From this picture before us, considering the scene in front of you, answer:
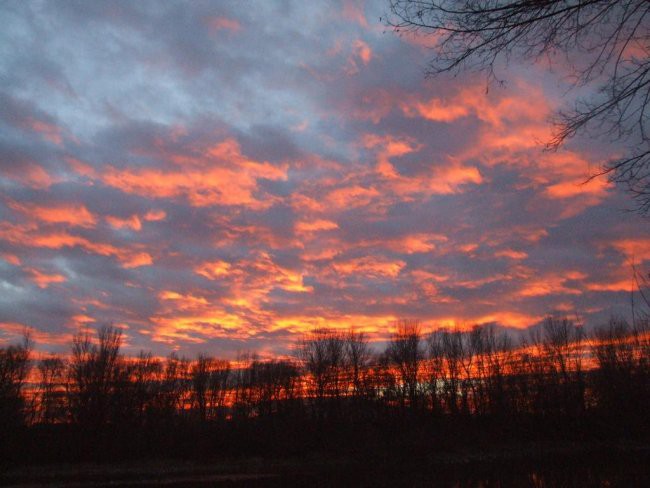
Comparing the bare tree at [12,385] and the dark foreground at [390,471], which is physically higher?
the bare tree at [12,385]

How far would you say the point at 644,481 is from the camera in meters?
23.5

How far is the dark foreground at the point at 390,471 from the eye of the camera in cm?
2841

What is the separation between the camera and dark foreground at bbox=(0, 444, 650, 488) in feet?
93.2

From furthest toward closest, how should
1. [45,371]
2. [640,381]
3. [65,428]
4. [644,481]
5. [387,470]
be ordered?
[45,371] → [65,428] → [387,470] → [640,381] → [644,481]

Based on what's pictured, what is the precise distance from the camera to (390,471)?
37.1m

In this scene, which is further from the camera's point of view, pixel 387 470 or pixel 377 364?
pixel 377 364

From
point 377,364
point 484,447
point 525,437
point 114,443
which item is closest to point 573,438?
point 525,437

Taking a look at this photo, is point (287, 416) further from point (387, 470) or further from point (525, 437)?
point (525, 437)

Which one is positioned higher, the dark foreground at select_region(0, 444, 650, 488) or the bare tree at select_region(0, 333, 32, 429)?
the bare tree at select_region(0, 333, 32, 429)

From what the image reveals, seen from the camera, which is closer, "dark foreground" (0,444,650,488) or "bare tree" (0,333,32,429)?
"dark foreground" (0,444,650,488)

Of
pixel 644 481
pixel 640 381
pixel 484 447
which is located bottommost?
pixel 484 447

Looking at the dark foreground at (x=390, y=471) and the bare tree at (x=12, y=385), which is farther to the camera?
the bare tree at (x=12, y=385)

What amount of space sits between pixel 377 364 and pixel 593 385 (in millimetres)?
28641

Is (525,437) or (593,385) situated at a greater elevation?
(593,385)
